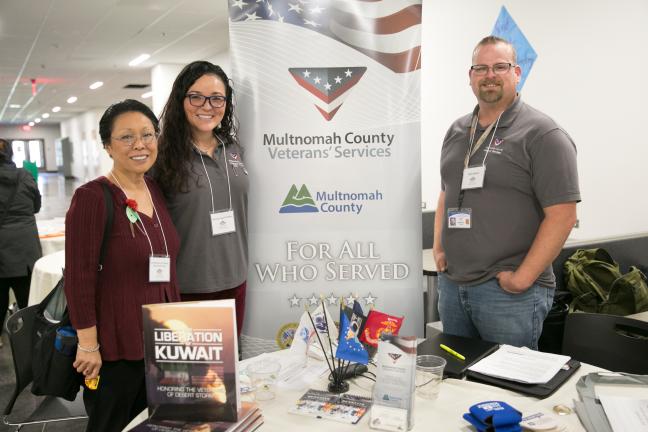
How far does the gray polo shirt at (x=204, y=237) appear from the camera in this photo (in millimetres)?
2068

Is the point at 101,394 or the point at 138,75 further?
the point at 138,75

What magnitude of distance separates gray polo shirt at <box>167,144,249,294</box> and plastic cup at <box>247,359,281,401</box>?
639 mm

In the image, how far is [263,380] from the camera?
1517 millimetres

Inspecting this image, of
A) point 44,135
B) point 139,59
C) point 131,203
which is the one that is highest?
point 44,135

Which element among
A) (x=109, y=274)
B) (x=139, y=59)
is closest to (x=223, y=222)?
(x=109, y=274)

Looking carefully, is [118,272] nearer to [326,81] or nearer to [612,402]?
[326,81]

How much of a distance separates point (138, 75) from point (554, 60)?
10321 mm

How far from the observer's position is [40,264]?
363 centimetres

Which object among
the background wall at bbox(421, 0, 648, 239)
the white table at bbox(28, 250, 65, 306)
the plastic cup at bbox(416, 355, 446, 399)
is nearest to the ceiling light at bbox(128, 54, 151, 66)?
the white table at bbox(28, 250, 65, 306)

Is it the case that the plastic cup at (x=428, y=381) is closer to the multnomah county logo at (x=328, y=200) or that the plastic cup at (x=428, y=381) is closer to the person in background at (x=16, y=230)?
the multnomah county logo at (x=328, y=200)

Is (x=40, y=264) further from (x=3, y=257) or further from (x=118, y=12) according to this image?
(x=118, y=12)

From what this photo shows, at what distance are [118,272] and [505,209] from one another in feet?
4.62

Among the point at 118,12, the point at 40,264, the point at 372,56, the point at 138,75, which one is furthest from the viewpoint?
the point at 138,75

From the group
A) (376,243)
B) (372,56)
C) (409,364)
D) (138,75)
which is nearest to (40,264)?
(376,243)
